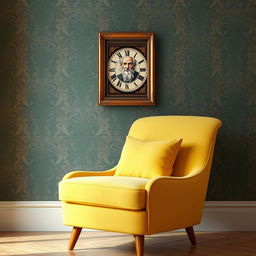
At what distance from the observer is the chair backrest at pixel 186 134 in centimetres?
371

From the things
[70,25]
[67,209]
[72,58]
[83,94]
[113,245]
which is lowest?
[113,245]

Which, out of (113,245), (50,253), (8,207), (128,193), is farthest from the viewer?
(8,207)

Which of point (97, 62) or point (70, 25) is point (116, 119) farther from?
point (70, 25)

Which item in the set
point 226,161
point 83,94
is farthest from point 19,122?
point 226,161

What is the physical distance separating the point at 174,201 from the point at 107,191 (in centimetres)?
42

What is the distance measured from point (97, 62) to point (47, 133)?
2.32 ft

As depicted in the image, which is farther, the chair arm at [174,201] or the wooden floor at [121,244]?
the wooden floor at [121,244]

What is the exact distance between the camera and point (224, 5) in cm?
440

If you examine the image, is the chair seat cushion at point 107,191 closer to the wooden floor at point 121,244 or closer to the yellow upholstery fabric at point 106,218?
the yellow upholstery fabric at point 106,218

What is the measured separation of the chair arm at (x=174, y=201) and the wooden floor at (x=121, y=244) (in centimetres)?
23

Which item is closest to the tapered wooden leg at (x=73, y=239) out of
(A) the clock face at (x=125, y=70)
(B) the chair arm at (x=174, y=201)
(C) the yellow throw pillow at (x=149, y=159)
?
(C) the yellow throw pillow at (x=149, y=159)

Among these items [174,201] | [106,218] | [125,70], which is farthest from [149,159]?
[125,70]

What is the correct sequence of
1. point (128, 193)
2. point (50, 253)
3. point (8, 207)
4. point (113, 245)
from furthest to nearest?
point (8, 207) → point (113, 245) → point (50, 253) → point (128, 193)

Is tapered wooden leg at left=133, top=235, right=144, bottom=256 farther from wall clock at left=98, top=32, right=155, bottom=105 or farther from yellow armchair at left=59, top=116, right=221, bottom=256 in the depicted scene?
wall clock at left=98, top=32, right=155, bottom=105
